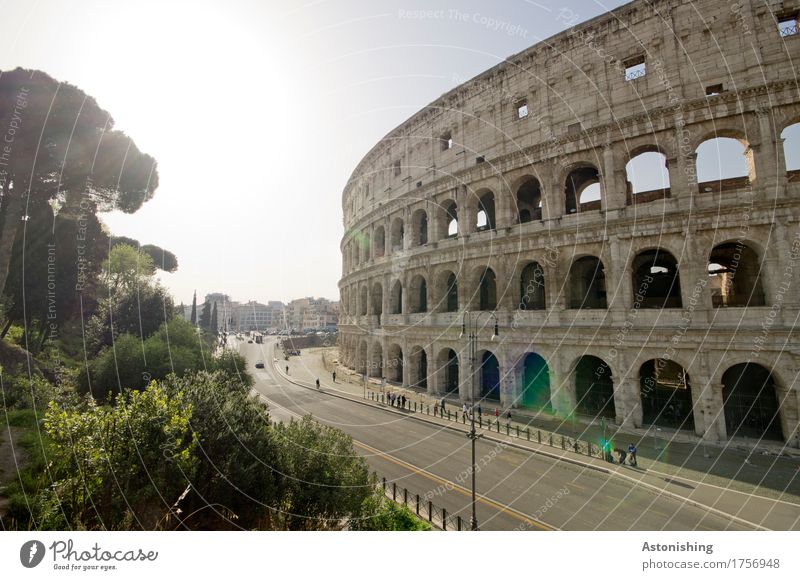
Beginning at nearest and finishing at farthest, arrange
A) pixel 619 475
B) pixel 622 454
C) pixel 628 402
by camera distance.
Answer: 1. pixel 619 475
2. pixel 622 454
3. pixel 628 402

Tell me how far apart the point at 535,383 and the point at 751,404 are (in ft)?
36.0

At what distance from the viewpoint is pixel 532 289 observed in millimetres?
24234

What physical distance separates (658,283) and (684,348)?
695cm

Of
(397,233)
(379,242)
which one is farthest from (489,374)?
(379,242)

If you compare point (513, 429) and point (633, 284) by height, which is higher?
point (633, 284)

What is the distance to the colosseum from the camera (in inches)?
668

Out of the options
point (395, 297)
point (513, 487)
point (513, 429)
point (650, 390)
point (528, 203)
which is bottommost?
point (513, 487)

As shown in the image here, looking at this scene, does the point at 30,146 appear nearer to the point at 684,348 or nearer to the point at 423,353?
the point at 423,353

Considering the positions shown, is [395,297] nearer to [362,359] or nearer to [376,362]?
[376,362]

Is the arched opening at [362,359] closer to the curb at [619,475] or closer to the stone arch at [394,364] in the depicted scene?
the stone arch at [394,364]

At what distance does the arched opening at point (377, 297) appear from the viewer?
120ft

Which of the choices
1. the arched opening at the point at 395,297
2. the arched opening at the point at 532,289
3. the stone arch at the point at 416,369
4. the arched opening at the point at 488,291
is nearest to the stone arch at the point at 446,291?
the arched opening at the point at 488,291

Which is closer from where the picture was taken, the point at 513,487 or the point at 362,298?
the point at 513,487

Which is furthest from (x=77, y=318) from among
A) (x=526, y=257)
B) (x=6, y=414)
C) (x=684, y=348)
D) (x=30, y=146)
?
(x=684, y=348)
